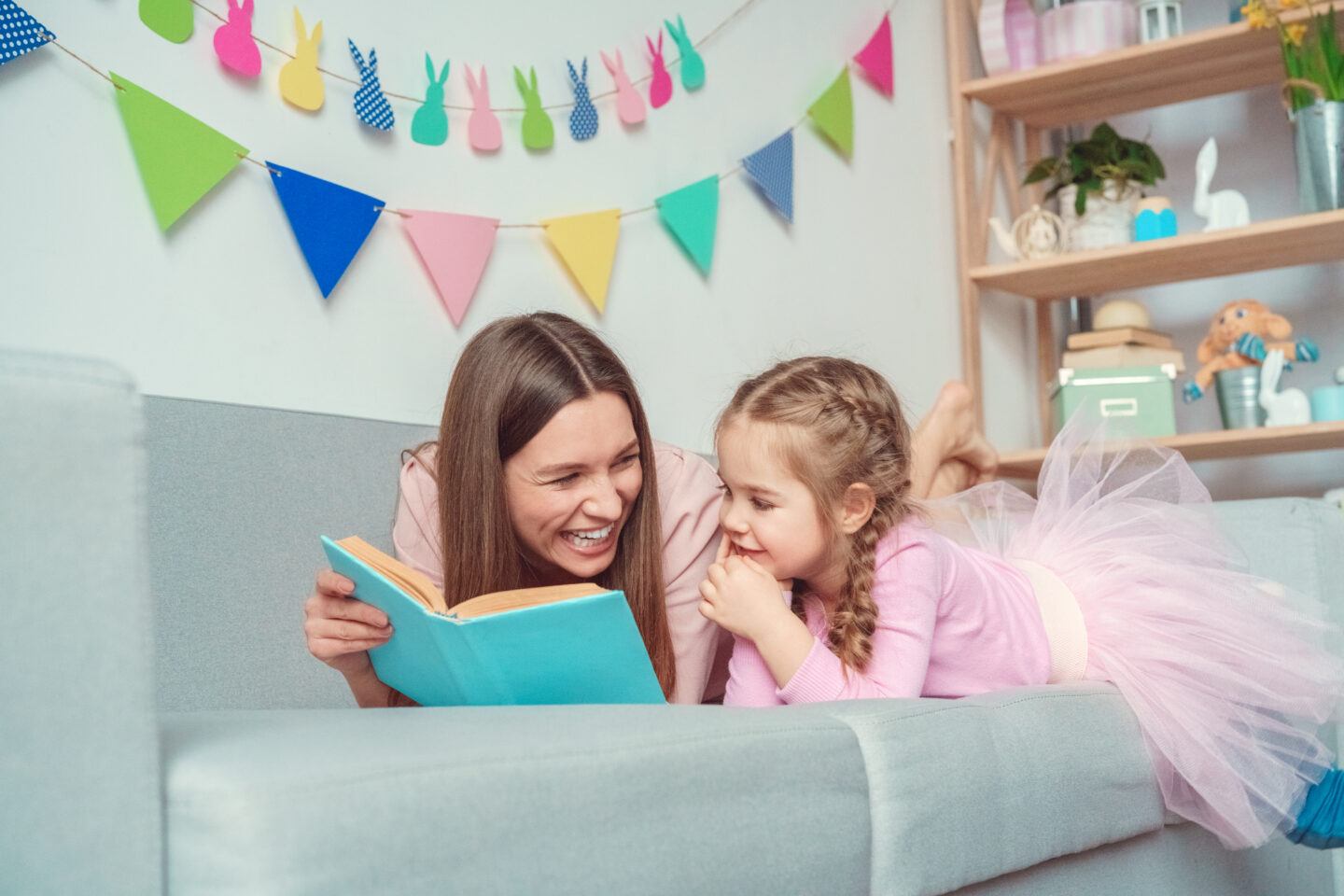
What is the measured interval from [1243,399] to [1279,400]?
67 mm

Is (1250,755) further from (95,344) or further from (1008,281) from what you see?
(1008,281)

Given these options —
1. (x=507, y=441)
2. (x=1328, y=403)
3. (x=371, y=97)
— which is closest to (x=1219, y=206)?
(x=1328, y=403)

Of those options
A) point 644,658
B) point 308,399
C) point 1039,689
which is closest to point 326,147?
point 308,399

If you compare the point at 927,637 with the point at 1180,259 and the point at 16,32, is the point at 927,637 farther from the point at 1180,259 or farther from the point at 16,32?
the point at 1180,259

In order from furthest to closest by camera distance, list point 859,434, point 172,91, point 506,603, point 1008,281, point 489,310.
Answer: point 1008,281 < point 489,310 < point 172,91 < point 859,434 < point 506,603

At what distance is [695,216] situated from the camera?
2.23 m

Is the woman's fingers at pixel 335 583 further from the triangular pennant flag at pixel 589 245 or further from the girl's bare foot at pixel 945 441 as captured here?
the girl's bare foot at pixel 945 441

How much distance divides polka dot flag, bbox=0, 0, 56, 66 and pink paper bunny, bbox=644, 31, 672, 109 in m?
1.05

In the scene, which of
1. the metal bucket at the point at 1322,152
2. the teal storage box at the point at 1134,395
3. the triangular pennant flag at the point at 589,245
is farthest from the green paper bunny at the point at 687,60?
the metal bucket at the point at 1322,152

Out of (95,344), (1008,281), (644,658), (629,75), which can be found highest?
(629,75)

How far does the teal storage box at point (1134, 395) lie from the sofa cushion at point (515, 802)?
2.04 metres

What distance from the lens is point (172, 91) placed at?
1.52 m

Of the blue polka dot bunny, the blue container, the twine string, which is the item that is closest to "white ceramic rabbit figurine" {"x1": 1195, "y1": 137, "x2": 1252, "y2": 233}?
the blue container

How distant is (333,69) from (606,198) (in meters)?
0.52
